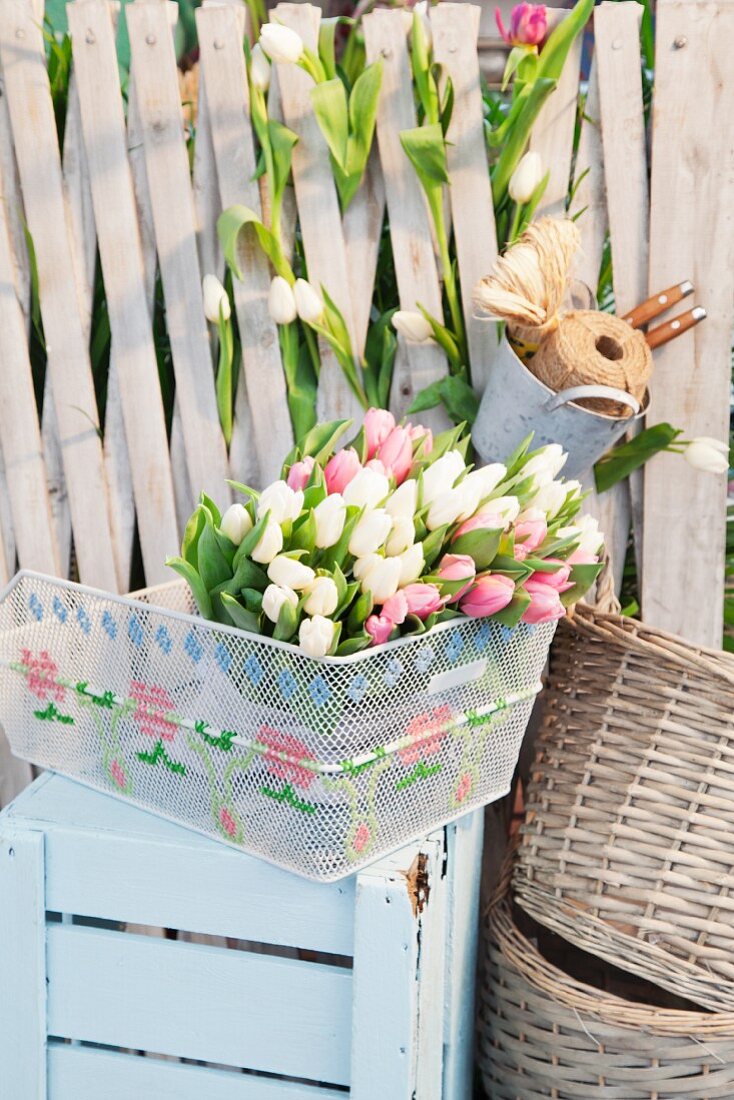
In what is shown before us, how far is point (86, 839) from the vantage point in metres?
1.05

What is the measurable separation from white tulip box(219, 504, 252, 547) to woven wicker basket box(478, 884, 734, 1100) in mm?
667

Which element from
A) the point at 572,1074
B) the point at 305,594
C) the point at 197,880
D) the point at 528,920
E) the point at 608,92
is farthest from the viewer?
the point at 528,920

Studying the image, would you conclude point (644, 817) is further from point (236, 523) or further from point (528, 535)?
point (236, 523)

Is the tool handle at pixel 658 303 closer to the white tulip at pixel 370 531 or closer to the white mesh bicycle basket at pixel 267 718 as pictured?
the white mesh bicycle basket at pixel 267 718

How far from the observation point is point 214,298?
1.43 meters

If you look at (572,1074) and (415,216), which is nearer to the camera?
(572,1074)

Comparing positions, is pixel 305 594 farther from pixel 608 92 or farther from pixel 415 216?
pixel 608 92

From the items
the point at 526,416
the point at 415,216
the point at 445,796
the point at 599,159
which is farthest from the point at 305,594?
the point at 599,159

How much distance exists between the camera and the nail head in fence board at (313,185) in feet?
4.45

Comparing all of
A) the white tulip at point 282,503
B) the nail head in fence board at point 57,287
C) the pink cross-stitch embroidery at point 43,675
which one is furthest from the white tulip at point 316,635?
the nail head in fence board at point 57,287

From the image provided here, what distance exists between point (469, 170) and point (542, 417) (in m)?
0.38

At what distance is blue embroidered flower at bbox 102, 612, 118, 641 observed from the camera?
1.00 metres

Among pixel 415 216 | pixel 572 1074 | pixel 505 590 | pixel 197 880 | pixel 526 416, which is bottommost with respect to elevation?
pixel 572 1074

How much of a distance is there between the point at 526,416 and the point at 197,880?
2.07 ft
